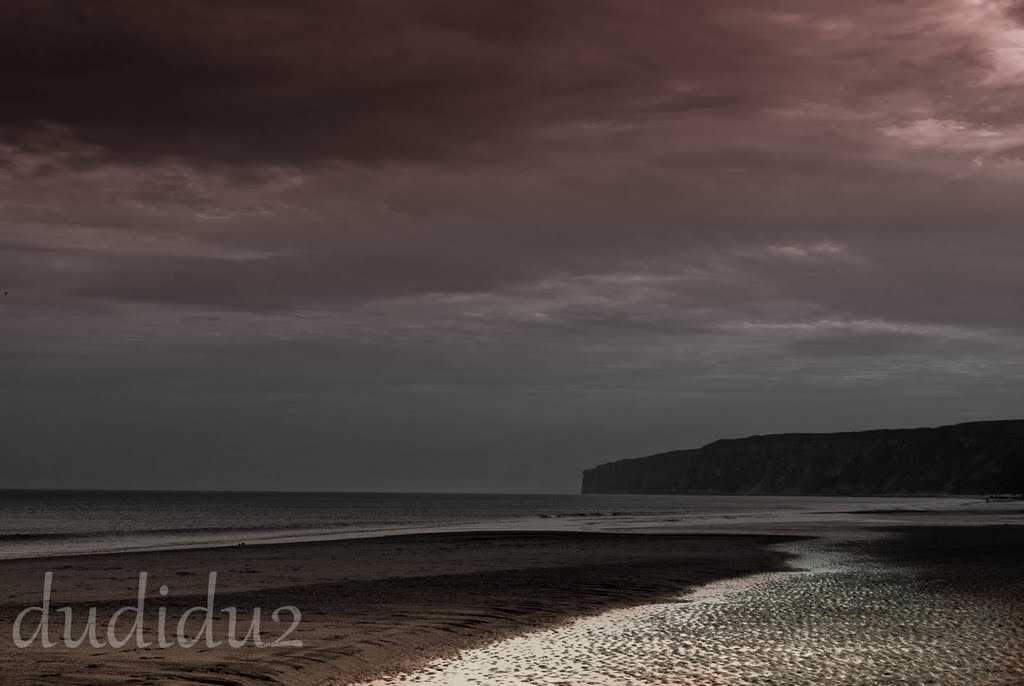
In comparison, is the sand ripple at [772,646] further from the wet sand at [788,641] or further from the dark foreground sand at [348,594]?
the dark foreground sand at [348,594]

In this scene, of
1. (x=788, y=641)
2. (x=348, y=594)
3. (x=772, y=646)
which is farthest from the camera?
(x=348, y=594)

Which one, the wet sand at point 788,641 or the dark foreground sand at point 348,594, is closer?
the wet sand at point 788,641

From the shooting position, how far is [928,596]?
2270cm

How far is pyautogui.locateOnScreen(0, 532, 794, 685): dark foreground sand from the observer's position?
545 inches

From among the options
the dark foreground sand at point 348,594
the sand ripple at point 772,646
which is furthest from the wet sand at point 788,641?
the dark foreground sand at point 348,594

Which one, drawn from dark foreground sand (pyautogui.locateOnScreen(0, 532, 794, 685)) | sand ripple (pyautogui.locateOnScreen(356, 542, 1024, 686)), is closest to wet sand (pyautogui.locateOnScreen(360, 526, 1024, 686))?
sand ripple (pyautogui.locateOnScreen(356, 542, 1024, 686))

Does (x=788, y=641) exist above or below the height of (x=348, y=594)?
above

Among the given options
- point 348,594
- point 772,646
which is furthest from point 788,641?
point 348,594

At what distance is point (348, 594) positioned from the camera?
75.9 ft

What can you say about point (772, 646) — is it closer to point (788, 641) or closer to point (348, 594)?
point (788, 641)

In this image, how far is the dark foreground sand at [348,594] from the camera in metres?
13.8

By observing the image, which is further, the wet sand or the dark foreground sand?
the dark foreground sand

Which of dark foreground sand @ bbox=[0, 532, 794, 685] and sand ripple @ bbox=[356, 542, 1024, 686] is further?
dark foreground sand @ bbox=[0, 532, 794, 685]

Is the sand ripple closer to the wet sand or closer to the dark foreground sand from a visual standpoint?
the wet sand
